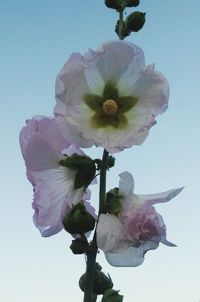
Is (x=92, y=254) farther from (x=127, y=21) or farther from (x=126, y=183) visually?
(x=127, y=21)

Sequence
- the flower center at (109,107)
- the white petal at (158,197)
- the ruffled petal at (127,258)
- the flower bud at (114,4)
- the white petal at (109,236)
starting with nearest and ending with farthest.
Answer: the white petal at (109,236) → the white petal at (158,197) → the ruffled petal at (127,258) → the flower center at (109,107) → the flower bud at (114,4)

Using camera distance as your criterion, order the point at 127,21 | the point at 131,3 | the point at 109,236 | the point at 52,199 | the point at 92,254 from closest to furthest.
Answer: the point at 109,236 → the point at 92,254 → the point at 52,199 → the point at 127,21 → the point at 131,3

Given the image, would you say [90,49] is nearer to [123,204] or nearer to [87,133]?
[87,133]

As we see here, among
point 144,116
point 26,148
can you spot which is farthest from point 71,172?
point 144,116

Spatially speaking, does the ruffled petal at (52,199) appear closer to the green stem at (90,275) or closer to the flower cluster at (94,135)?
the flower cluster at (94,135)

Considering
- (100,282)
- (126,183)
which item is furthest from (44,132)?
(100,282)

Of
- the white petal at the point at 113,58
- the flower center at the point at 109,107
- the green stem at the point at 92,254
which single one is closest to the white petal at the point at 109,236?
the green stem at the point at 92,254

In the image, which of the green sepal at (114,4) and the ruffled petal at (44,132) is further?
→ the green sepal at (114,4)
